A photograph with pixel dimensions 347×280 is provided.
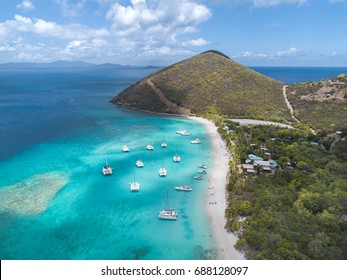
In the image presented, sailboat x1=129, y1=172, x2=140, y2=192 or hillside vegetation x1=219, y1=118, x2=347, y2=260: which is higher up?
hillside vegetation x1=219, y1=118, x2=347, y2=260

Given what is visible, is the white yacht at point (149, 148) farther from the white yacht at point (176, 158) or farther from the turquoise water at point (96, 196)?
the white yacht at point (176, 158)

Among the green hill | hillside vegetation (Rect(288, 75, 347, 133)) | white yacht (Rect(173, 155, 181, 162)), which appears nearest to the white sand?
white yacht (Rect(173, 155, 181, 162))

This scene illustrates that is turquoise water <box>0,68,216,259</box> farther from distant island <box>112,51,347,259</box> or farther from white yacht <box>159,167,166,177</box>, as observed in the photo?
distant island <box>112,51,347,259</box>

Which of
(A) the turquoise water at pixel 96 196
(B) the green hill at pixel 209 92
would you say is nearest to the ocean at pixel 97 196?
(A) the turquoise water at pixel 96 196

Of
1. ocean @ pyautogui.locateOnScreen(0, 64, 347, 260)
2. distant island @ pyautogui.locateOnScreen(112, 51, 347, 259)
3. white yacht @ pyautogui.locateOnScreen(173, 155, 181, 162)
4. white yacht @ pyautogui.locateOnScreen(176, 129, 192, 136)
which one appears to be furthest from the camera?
white yacht @ pyautogui.locateOnScreen(176, 129, 192, 136)

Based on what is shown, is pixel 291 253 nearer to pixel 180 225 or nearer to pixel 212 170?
pixel 180 225

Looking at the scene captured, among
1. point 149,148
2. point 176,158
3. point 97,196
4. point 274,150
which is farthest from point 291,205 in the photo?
point 149,148

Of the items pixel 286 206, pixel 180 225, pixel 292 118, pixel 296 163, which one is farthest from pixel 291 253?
pixel 292 118

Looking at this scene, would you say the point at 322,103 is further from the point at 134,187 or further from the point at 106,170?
the point at 106,170
